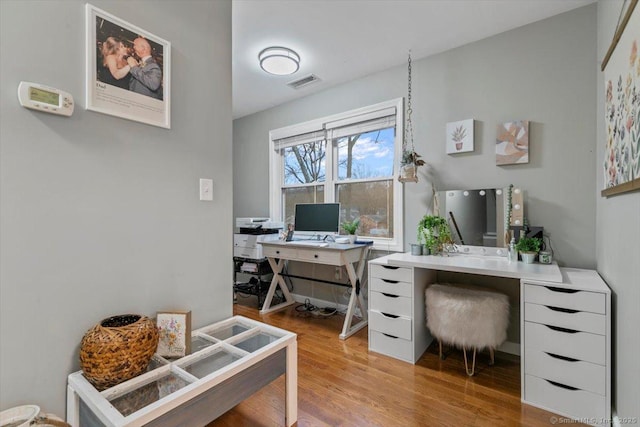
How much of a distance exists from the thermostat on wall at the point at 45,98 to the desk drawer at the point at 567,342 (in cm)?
254

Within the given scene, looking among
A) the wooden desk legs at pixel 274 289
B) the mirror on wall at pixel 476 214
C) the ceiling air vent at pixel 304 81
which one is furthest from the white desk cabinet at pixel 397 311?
the ceiling air vent at pixel 304 81

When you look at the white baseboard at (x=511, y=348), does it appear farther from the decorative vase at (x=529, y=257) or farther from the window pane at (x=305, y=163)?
the window pane at (x=305, y=163)

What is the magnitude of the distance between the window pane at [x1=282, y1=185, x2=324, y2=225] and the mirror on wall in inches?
59.1

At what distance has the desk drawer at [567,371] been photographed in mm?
1530

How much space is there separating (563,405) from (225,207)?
7.30 ft

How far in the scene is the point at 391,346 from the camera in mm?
2279

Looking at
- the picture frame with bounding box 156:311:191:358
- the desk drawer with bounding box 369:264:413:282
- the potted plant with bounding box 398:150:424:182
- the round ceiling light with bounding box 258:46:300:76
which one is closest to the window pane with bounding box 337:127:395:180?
the potted plant with bounding box 398:150:424:182

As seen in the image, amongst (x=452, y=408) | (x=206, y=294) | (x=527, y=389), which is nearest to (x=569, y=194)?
(x=527, y=389)

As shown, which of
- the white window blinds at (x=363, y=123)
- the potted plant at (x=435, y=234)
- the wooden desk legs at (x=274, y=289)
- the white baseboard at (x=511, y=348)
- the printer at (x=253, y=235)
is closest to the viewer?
the white baseboard at (x=511, y=348)

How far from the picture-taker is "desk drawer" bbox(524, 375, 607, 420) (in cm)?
153

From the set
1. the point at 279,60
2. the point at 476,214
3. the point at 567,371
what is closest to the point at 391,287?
the point at 476,214

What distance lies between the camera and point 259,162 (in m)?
4.20

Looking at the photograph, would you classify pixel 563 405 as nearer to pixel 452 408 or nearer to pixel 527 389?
pixel 527 389

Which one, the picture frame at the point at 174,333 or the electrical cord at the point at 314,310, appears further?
the electrical cord at the point at 314,310
